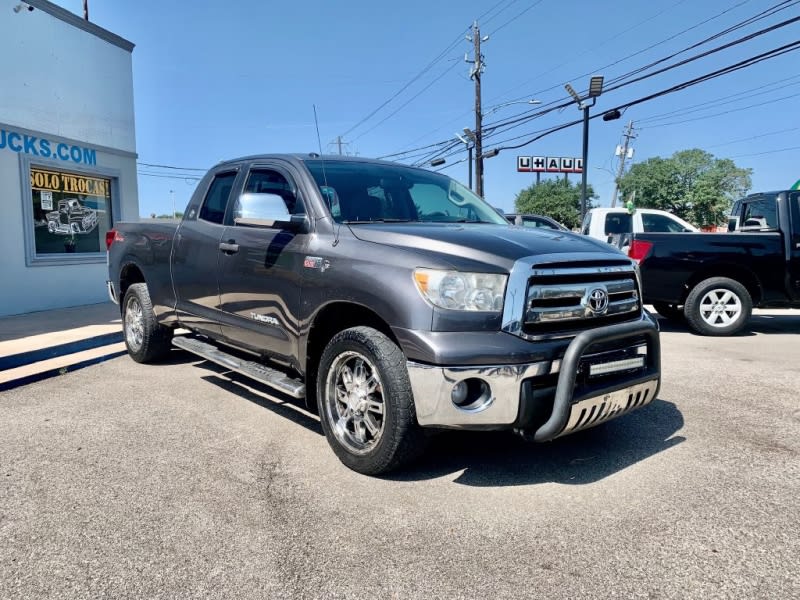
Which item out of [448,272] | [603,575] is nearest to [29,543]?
[448,272]

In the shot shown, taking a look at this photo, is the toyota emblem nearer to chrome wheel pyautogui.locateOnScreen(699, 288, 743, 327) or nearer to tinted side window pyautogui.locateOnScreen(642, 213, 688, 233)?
chrome wheel pyautogui.locateOnScreen(699, 288, 743, 327)

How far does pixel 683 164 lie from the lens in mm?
59781

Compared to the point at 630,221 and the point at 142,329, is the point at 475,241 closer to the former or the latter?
the point at 142,329

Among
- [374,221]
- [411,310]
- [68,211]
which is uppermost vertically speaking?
[68,211]

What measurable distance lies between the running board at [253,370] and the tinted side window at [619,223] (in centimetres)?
926

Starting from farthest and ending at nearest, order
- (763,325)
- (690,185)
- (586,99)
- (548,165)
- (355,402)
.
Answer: (690,185) → (548,165) → (586,99) → (763,325) → (355,402)

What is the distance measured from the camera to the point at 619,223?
12.2 metres

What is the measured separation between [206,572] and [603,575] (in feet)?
5.37

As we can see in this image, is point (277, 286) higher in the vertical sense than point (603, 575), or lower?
higher

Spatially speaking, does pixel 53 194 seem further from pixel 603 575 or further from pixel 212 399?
pixel 603 575

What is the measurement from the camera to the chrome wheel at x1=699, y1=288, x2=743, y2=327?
8078mm

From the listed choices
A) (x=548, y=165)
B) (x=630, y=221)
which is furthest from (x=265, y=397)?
(x=548, y=165)

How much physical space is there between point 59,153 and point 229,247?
7.82 meters

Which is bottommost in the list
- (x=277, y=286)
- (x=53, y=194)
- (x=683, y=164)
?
(x=277, y=286)
